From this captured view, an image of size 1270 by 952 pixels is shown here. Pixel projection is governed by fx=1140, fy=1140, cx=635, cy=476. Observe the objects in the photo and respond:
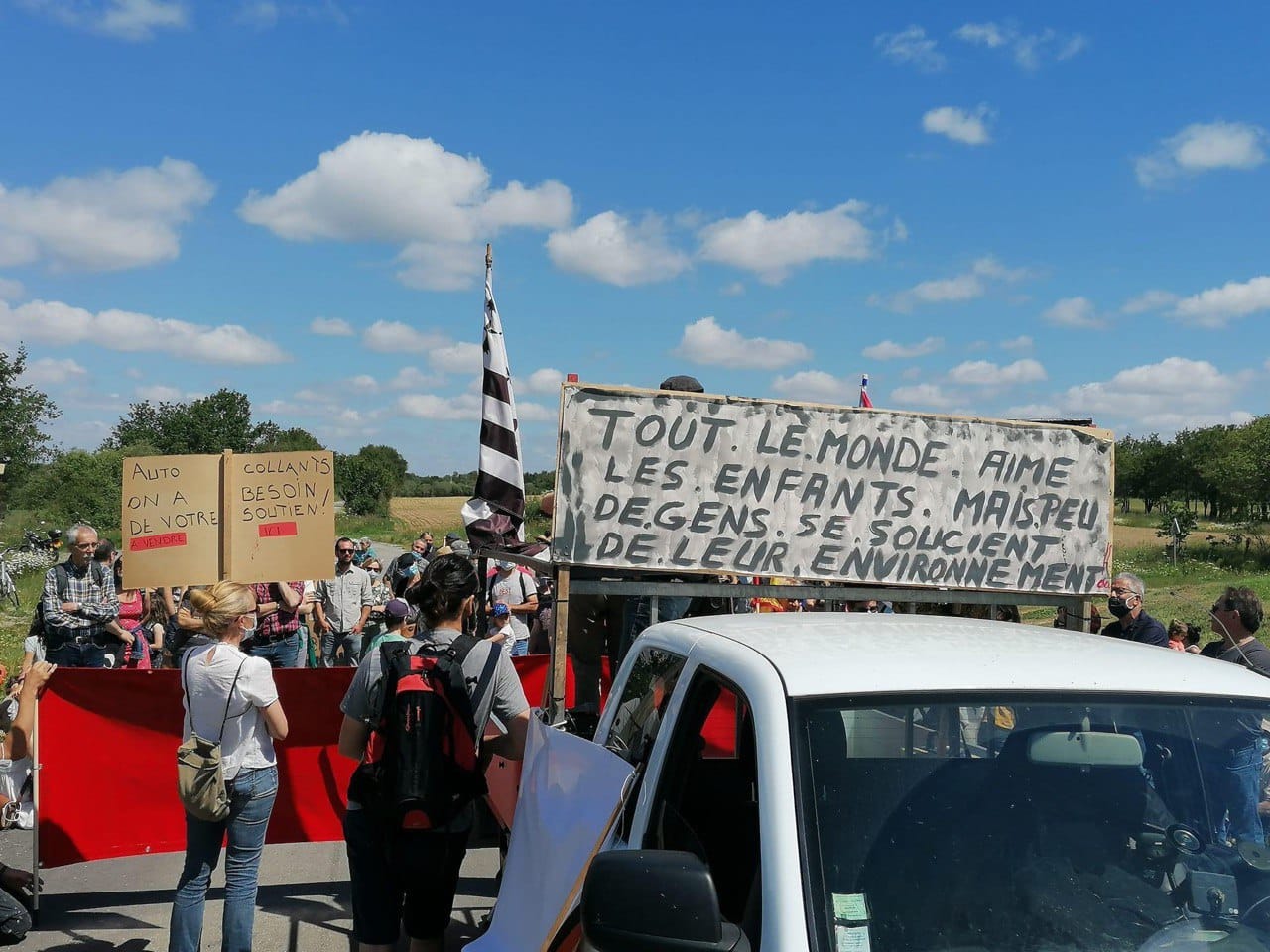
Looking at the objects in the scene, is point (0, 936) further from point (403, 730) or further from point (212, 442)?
point (212, 442)

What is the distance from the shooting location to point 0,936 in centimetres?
531

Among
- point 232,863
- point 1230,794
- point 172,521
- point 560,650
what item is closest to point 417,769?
point 560,650

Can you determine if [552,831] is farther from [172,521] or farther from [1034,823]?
[172,521]

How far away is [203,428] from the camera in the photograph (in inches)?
3334

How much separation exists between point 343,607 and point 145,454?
4509cm

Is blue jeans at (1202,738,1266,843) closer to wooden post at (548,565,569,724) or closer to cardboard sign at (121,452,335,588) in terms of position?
wooden post at (548,565,569,724)

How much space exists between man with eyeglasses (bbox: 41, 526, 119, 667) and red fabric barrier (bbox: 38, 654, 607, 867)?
418 cm

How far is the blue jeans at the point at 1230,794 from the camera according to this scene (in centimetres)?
261

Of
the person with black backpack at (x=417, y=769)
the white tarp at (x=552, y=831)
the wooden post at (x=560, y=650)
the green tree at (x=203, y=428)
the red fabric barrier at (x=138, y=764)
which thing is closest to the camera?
the white tarp at (x=552, y=831)

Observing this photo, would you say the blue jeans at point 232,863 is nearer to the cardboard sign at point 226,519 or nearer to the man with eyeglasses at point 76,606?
the cardboard sign at point 226,519

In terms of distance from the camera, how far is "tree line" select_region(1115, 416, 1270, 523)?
56.3m

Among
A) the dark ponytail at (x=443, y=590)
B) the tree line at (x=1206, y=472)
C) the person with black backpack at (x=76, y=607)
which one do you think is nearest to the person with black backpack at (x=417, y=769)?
the dark ponytail at (x=443, y=590)

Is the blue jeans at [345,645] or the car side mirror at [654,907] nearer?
the car side mirror at [654,907]

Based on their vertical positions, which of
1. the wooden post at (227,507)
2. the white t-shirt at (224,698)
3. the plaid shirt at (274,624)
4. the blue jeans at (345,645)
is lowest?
the blue jeans at (345,645)
